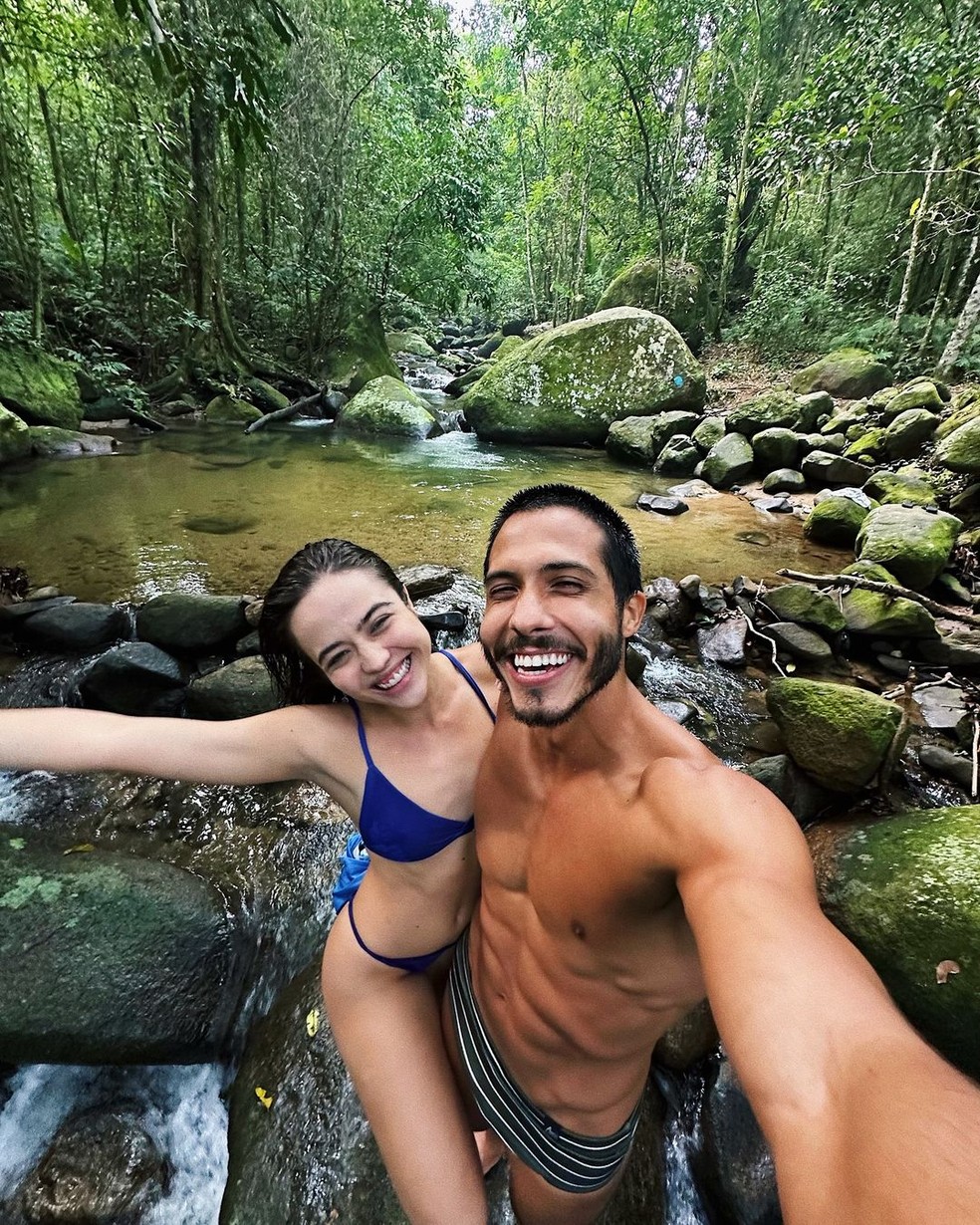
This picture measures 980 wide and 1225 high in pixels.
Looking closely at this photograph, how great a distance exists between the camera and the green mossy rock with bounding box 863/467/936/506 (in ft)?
21.9

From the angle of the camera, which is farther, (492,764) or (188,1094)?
(188,1094)

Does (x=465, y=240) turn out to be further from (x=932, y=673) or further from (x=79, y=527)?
(x=932, y=673)

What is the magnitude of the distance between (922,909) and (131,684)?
14.0ft

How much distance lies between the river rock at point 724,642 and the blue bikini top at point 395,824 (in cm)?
345

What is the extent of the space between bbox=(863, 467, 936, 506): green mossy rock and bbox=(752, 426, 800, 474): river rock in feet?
4.96

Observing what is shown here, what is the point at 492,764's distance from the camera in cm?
153

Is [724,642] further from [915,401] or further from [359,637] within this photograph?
[915,401]

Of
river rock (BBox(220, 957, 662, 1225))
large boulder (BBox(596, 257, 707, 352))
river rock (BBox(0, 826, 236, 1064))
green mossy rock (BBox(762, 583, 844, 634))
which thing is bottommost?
river rock (BBox(220, 957, 662, 1225))

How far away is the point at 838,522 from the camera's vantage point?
6.52 metres

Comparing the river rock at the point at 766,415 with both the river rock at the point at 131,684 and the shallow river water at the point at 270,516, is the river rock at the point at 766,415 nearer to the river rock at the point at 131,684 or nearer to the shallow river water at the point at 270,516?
the shallow river water at the point at 270,516

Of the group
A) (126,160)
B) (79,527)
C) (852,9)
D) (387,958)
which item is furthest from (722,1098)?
(852,9)

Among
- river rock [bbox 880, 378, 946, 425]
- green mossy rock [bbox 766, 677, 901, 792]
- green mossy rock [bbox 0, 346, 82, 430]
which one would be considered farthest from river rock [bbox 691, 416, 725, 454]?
green mossy rock [bbox 0, 346, 82, 430]

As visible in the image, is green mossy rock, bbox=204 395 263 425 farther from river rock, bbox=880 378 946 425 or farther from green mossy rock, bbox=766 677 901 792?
green mossy rock, bbox=766 677 901 792

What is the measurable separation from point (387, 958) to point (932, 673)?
4.32 metres
